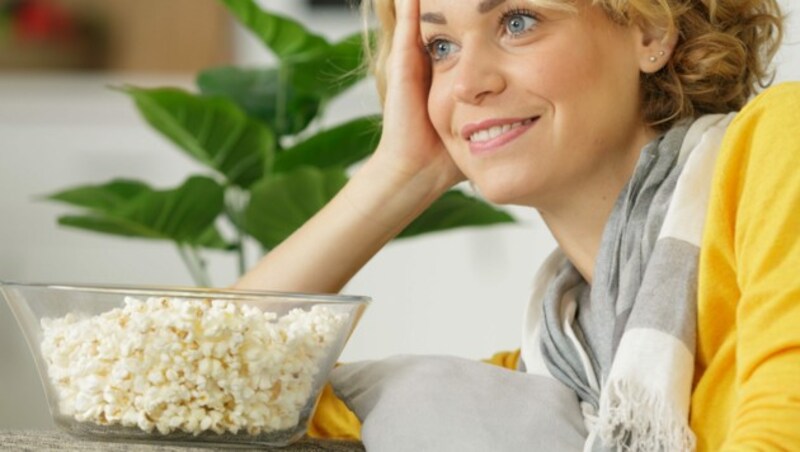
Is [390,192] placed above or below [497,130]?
below

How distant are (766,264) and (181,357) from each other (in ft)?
1.62

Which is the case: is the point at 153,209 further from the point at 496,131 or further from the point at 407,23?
the point at 496,131

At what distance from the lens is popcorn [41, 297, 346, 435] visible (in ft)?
3.59

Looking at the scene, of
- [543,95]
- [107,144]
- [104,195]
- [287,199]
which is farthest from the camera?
[107,144]

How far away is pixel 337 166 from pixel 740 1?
107cm

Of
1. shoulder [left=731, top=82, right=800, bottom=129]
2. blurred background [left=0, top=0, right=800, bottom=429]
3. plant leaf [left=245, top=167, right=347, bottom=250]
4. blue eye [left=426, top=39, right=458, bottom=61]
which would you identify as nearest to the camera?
shoulder [left=731, top=82, right=800, bottom=129]

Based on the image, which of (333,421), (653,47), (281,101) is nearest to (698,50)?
(653,47)

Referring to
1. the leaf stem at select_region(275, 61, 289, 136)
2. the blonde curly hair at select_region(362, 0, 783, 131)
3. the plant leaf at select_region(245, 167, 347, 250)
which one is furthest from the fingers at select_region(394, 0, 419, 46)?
the leaf stem at select_region(275, 61, 289, 136)

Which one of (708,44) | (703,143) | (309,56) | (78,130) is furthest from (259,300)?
(78,130)

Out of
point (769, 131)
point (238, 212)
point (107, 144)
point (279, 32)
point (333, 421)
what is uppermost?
point (769, 131)

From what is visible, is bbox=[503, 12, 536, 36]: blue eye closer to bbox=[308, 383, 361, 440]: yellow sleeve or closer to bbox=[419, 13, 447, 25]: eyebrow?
bbox=[419, 13, 447, 25]: eyebrow

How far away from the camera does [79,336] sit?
1133 mm

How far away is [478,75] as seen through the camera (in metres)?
1.28

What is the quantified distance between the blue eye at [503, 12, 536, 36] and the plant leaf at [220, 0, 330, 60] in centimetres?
100
